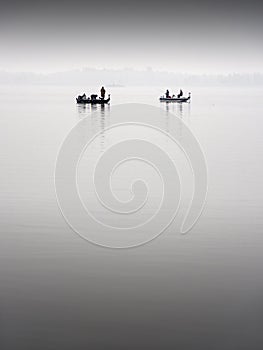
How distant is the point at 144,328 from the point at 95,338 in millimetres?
726

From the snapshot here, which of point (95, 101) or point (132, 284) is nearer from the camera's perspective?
point (132, 284)

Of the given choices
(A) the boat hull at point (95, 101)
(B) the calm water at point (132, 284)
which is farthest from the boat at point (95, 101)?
(B) the calm water at point (132, 284)

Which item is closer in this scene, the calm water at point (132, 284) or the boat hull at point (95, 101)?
the calm water at point (132, 284)

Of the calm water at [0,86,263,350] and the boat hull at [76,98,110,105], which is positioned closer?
the calm water at [0,86,263,350]

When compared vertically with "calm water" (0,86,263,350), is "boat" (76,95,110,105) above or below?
above

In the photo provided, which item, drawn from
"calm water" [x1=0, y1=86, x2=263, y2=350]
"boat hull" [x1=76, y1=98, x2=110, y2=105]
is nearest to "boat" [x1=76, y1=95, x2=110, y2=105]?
"boat hull" [x1=76, y1=98, x2=110, y2=105]

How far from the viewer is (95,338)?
843 centimetres

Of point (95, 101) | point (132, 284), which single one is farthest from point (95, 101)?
point (132, 284)

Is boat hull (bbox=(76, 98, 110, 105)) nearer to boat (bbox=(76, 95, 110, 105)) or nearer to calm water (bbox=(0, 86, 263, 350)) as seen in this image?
boat (bbox=(76, 95, 110, 105))

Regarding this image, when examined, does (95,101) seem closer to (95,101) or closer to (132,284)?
(95,101)

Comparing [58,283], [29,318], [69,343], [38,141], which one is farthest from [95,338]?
[38,141]

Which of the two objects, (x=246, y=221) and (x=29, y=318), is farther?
(x=246, y=221)

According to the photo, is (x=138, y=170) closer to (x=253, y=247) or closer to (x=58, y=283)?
(x=253, y=247)

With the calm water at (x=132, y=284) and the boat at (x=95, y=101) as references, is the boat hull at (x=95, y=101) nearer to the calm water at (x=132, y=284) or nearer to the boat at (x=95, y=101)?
the boat at (x=95, y=101)
